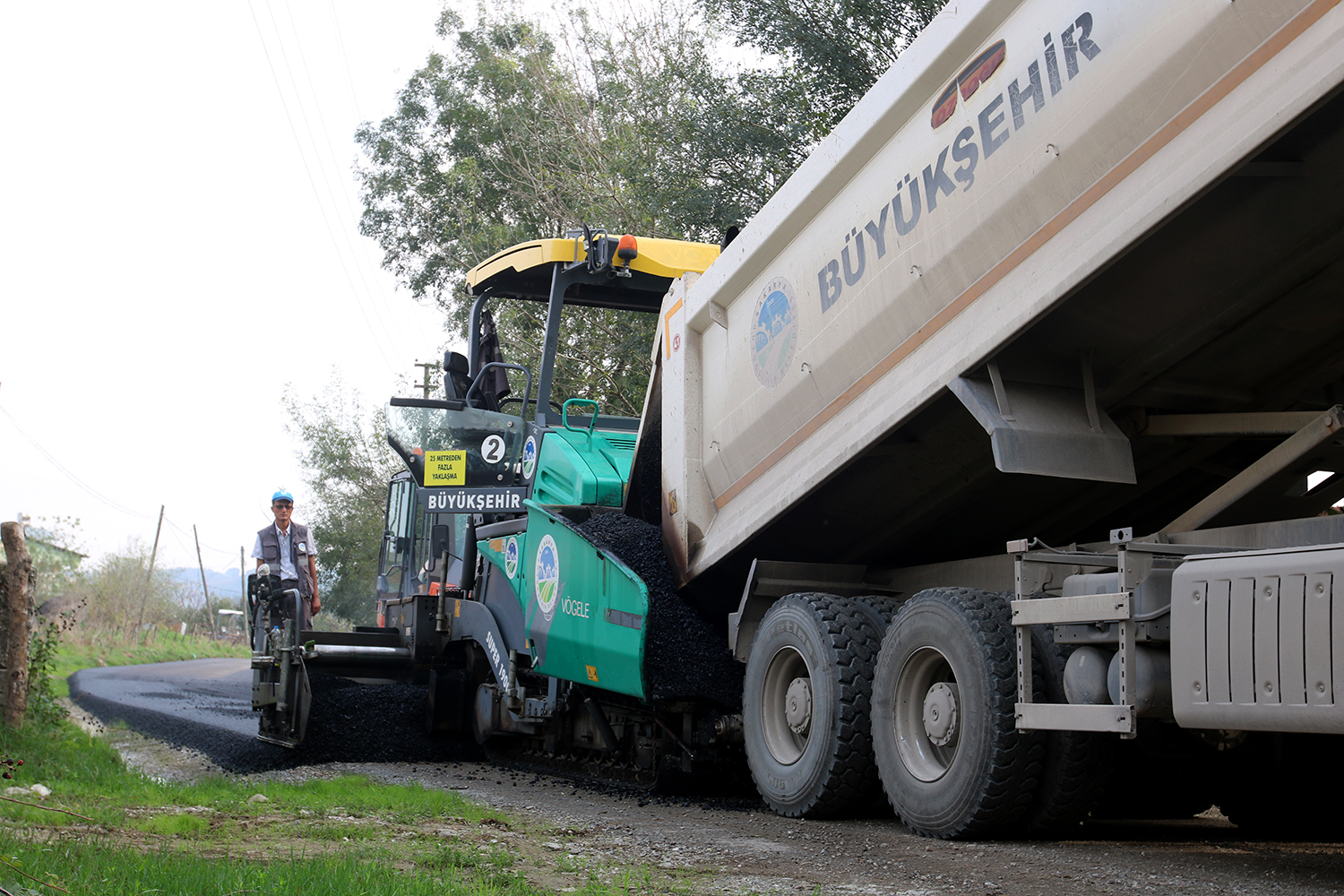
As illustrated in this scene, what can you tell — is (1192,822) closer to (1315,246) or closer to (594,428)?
(1315,246)

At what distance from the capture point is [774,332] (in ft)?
17.9

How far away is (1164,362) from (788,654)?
81.3 inches

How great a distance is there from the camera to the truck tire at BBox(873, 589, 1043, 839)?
410cm

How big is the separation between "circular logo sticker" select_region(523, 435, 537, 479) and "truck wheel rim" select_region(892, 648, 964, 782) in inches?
133

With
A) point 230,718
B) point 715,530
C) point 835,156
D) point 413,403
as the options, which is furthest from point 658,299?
point 230,718

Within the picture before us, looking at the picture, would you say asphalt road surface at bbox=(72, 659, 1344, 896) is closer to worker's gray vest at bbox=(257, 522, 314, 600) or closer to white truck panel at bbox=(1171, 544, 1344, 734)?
white truck panel at bbox=(1171, 544, 1344, 734)

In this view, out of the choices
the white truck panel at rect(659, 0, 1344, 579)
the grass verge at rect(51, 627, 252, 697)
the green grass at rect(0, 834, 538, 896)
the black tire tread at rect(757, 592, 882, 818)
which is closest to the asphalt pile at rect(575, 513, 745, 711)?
the white truck panel at rect(659, 0, 1344, 579)

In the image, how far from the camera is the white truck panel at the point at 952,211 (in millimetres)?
3299

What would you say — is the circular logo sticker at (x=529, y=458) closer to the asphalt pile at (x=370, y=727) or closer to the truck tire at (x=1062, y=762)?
the asphalt pile at (x=370, y=727)

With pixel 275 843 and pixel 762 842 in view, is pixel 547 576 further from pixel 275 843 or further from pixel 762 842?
pixel 275 843

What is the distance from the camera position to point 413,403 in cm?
807

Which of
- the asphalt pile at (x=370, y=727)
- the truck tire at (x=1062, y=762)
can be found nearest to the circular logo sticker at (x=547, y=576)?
the asphalt pile at (x=370, y=727)

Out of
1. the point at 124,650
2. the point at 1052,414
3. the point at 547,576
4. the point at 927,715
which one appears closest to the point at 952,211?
the point at 1052,414

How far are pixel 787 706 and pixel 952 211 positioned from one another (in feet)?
7.52
